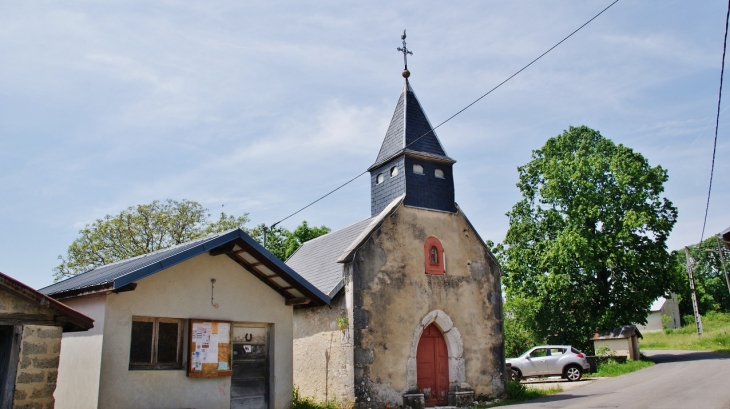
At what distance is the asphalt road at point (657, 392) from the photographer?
13.6 m

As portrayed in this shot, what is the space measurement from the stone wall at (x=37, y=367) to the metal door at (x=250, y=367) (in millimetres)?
3779

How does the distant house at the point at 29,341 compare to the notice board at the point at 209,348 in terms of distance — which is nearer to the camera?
the distant house at the point at 29,341

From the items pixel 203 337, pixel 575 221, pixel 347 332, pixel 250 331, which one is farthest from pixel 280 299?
pixel 575 221

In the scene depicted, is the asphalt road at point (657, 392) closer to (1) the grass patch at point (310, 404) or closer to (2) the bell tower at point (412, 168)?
(1) the grass patch at point (310, 404)

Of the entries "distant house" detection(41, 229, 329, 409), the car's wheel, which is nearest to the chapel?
"distant house" detection(41, 229, 329, 409)

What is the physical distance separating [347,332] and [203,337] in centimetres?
543

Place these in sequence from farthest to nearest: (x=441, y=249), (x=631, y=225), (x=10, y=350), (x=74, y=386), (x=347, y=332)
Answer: (x=631, y=225) → (x=441, y=249) → (x=347, y=332) → (x=74, y=386) → (x=10, y=350)

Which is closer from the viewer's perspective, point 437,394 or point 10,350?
point 10,350

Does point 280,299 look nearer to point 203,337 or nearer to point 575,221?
point 203,337

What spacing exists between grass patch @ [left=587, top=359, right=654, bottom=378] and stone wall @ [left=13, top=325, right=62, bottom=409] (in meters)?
21.9

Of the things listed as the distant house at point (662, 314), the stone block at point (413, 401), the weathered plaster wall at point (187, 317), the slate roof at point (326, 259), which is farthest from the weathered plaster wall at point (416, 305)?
the distant house at point (662, 314)

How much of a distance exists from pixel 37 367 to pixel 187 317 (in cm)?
291

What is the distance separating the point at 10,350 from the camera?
26.4ft

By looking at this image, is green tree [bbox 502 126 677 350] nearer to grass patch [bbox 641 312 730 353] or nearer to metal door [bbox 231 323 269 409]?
grass patch [bbox 641 312 730 353]
